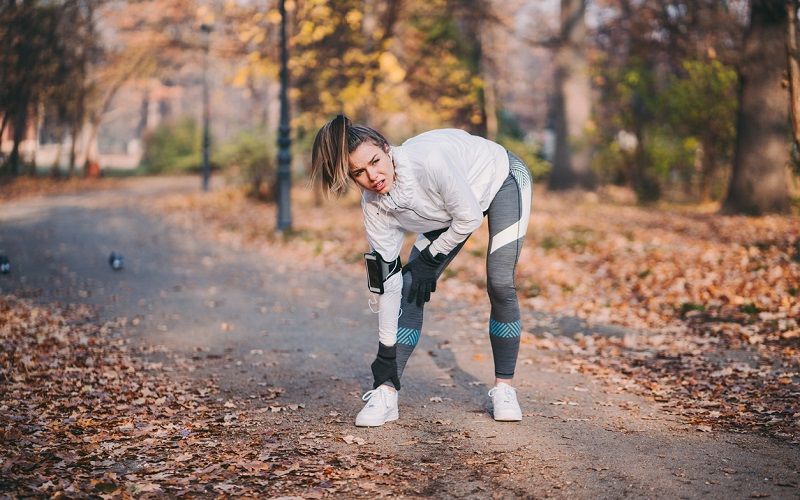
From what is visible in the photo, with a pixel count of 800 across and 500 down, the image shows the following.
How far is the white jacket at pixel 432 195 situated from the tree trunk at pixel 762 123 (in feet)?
33.1

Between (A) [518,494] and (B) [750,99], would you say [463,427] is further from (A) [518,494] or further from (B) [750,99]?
(B) [750,99]

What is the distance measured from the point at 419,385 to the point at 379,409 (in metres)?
0.94

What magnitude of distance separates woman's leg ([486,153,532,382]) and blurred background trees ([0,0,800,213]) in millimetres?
4244

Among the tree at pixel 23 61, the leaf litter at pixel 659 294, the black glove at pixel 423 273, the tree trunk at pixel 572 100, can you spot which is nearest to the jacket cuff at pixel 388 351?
the black glove at pixel 423 273

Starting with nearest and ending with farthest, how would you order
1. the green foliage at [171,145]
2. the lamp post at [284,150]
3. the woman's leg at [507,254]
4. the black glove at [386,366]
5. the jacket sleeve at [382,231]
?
the jacket sleeve at [382,231] → the woman's leg at [507,254] → the black glove at [386,366] → the lamp post at [284,150] → the green foliage at [171,145]

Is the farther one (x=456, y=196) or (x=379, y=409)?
(x=379, y=409)

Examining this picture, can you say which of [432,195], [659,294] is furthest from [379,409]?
[659,294]

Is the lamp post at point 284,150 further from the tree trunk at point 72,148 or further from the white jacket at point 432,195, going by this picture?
the tree trunk at point 72,148

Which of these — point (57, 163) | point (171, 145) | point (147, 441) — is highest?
point (171, 145)

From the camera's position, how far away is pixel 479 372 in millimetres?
5273

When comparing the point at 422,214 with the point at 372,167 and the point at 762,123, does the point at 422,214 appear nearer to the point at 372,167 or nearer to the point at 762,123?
the point at 372,167

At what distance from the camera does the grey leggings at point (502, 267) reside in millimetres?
3928

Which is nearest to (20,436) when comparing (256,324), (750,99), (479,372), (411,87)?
(479,372)

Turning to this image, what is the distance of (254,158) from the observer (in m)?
18.2
